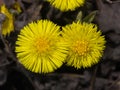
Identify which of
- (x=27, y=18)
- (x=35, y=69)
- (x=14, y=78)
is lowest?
(x=14, y=78)

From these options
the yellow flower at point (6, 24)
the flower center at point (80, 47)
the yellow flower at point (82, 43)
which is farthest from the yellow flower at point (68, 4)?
the yellow flower at point (6, 24)

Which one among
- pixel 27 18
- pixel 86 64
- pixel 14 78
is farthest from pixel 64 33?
pixel 14 78

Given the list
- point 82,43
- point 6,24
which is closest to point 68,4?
point 82,43

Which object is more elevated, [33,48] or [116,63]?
[33,48]

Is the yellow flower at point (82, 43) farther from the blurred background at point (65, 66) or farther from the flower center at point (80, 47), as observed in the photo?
the blurred background at point (65, 66)

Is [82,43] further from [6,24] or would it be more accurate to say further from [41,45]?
[6,24]

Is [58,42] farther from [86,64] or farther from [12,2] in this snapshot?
[12,2]

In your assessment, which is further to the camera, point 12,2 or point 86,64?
point 12,2

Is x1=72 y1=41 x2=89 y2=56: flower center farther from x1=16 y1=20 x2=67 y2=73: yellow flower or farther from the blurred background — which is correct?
the blurred background
